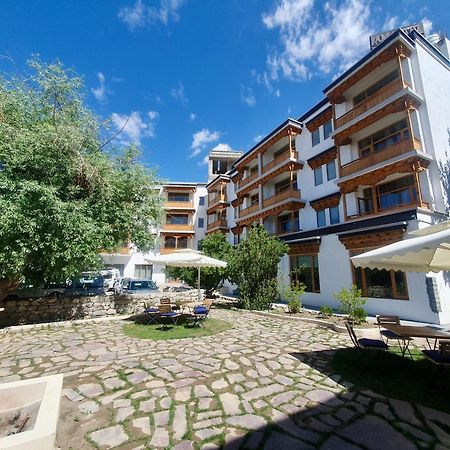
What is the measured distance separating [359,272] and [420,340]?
241 inches

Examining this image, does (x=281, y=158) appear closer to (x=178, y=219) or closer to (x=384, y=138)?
(x=384, y=138)

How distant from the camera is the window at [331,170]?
686 inches

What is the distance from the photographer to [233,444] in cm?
326

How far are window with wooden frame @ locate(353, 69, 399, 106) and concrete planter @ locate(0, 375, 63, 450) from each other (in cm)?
1964

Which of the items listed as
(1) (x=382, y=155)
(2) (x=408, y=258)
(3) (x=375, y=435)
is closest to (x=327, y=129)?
(1) (x=382, y=155)

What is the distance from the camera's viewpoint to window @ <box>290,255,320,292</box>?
16578 mm

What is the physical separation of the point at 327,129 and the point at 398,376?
55.9ft

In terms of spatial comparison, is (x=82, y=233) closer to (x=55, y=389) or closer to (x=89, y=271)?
(x=89, y=271)

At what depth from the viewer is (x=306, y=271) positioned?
17.4 meters

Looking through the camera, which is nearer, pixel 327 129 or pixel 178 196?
pixel 327 129

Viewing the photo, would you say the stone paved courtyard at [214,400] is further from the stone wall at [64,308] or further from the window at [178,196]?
the window at [178,196]

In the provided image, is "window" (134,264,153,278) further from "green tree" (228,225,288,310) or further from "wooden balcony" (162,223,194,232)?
"green tree" (228,225,288,310)

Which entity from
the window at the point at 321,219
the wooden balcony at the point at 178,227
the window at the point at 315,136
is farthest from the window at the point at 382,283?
the wooden balcony at the point at 178,227

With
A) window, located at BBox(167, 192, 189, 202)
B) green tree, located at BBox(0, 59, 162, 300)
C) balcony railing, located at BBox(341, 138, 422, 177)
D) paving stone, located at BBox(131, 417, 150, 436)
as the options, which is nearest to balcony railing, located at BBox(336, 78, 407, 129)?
balcony railing, located at BBox(341, 138, 422, 177)
